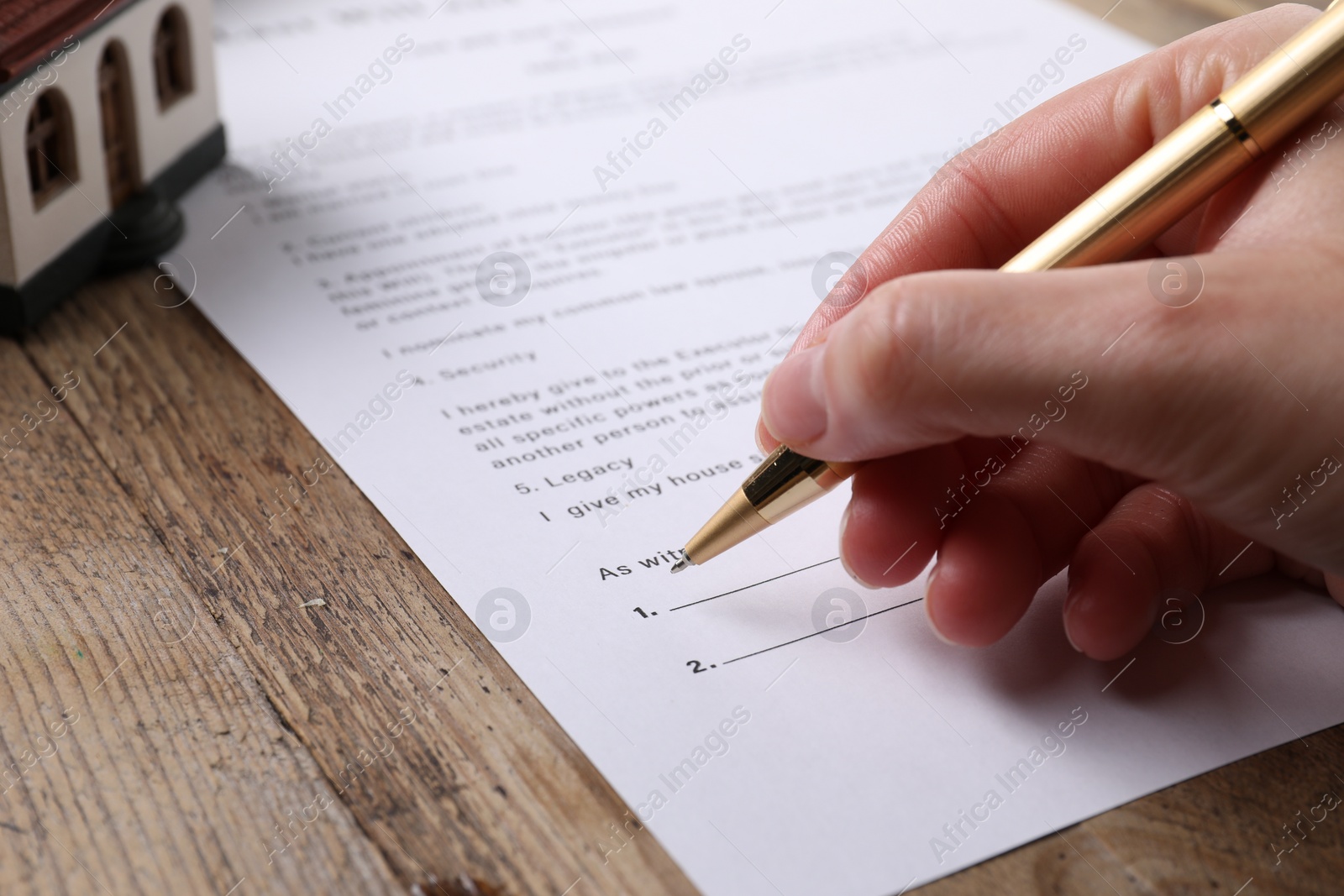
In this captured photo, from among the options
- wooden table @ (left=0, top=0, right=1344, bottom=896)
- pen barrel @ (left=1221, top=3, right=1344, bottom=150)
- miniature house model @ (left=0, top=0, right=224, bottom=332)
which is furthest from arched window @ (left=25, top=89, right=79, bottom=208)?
pen barrel @ (left=1221, top=3, right=1344, bottom=150)

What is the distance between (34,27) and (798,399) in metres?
0.41

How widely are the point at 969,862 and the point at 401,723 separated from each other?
8.6 inches

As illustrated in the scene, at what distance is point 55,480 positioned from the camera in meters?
0.53

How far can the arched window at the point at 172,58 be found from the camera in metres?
0.68

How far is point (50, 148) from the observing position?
23.8 inches

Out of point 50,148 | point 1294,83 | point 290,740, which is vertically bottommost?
point 290,740

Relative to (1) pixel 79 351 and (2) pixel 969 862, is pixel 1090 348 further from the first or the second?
(1) pixel 79 351

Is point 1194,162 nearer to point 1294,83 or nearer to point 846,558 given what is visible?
point 1294,83

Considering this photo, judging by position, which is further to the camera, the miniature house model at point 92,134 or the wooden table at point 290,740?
the miniature house model at point 92,134

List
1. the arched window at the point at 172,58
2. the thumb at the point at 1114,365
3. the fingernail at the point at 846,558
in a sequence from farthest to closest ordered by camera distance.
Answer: the arched window at the point at 172,58 < the fingernail at the point at 846,558 < the thumb at the point at 1114,365

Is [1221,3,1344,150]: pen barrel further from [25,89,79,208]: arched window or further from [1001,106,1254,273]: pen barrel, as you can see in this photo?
[25,89,79,208]: arched window

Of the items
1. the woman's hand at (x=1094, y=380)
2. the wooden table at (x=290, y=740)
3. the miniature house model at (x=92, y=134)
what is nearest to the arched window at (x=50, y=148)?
the miniature house model at (x=92, y=134)

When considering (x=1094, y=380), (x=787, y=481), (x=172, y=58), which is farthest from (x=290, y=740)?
(x=172, y=58)

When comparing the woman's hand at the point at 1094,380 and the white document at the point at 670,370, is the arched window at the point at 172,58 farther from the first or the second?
the woman's hand at the point at 1094,380
